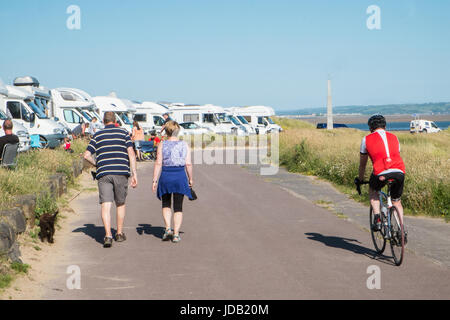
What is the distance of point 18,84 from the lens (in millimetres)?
→ 27781

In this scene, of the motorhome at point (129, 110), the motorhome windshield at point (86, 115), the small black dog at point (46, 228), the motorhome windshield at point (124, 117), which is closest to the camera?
the small black dog at point (46, 228)

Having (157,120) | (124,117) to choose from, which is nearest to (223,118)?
(157,120)

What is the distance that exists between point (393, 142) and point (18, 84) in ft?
77.2

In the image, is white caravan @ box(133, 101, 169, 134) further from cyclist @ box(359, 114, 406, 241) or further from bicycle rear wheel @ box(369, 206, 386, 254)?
cyclist @ box(359, 114, 406, 241)

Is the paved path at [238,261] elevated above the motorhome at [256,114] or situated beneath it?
situated beneath

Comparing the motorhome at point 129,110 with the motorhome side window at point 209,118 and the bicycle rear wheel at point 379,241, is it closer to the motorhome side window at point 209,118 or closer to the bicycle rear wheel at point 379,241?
the motorhome side window at point 209,118

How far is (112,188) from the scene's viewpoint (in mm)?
8797

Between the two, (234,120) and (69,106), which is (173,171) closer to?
(69,106)

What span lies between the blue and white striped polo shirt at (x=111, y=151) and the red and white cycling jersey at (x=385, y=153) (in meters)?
3.50

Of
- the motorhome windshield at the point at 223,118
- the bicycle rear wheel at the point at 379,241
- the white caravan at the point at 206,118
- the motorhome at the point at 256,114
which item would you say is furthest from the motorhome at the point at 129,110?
the bicycle rear wheel at the point at 379,241

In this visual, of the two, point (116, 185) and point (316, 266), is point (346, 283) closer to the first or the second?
point (316, 266)

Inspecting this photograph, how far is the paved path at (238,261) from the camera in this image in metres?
6.28

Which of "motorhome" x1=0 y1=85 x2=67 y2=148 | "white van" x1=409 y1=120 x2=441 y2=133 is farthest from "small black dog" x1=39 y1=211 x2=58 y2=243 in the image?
"white van" x1=409 y1=120 x2=441 y2=133

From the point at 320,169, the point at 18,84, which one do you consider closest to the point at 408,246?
the point at 320,169
